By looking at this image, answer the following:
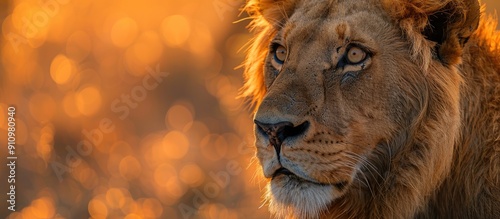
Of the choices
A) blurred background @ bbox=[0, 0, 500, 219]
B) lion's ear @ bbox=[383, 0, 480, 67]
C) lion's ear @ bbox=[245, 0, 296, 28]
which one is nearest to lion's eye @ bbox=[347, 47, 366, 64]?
lion's ear @ bbox=[383, 0, 480, 67]

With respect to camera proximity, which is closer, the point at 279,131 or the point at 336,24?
the point at 279,131

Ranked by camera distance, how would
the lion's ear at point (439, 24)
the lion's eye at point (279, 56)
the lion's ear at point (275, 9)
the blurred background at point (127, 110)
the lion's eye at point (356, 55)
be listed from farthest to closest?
the blurred background at point (127, 110) → the lion's ear at point (275, 9) → the lion's eye at point (279, 56) → the lion's eye at point (356, 55) → the lion's ear at point (439, 24)

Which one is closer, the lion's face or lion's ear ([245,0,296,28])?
the lion's face

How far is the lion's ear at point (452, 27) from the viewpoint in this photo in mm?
4398

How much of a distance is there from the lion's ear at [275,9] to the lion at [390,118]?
626 mm

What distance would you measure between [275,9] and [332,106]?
45.4 inches

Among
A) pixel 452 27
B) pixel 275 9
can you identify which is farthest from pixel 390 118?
pixel 275 9

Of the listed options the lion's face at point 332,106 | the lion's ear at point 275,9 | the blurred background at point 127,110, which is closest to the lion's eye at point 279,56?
the lion's face at point 332,106

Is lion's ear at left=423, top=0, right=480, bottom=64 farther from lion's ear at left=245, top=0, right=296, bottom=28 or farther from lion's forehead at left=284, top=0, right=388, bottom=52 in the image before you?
lion's ear at left=245, top=0, right=296, bottom=28

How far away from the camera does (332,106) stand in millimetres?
4391

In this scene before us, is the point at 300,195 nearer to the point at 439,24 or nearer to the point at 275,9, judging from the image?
the point at 439,24

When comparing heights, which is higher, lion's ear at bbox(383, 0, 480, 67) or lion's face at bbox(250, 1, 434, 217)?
lion's ear at bbox(383, 0, 480, 67)

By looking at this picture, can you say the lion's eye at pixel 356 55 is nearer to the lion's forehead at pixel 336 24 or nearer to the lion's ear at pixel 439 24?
the lion's forehead at pixel 336 24

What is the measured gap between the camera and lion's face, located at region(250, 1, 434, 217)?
4.24 meters
